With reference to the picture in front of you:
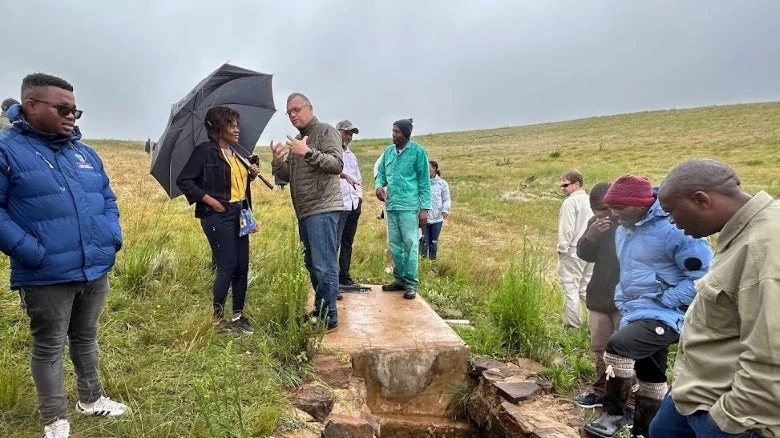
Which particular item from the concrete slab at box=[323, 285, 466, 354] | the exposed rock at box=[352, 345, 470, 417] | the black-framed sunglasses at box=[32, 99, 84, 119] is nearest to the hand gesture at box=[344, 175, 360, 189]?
the concrete slab at box=[323, 285, 466, 354]

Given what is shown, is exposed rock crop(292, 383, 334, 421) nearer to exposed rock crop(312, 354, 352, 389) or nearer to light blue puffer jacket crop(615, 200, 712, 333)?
exposed rock crop(312, 354, 352, 389)

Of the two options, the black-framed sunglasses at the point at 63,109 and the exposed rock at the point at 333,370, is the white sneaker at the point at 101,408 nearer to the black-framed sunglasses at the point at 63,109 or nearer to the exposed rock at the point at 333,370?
the exposed rock at the point at 333,370

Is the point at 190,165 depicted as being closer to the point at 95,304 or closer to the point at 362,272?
the point at 95,304

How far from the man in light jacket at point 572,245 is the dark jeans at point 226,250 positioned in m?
3.25

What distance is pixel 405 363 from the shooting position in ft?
13.3

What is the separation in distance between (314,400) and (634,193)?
91.7 inches

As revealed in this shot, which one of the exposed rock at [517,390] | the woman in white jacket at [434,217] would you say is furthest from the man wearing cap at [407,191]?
the woman in white jacket at [434,217]

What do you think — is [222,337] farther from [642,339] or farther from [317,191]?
[642,339]

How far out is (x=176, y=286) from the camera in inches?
182

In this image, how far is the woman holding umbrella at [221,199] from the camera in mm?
3941

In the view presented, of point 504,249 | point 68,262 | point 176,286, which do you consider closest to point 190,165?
point 176,286

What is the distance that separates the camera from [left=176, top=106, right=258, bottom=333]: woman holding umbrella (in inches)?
155

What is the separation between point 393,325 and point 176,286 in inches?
76.6

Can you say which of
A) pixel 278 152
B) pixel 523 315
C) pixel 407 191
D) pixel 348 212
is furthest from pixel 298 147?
pixel 523 315
